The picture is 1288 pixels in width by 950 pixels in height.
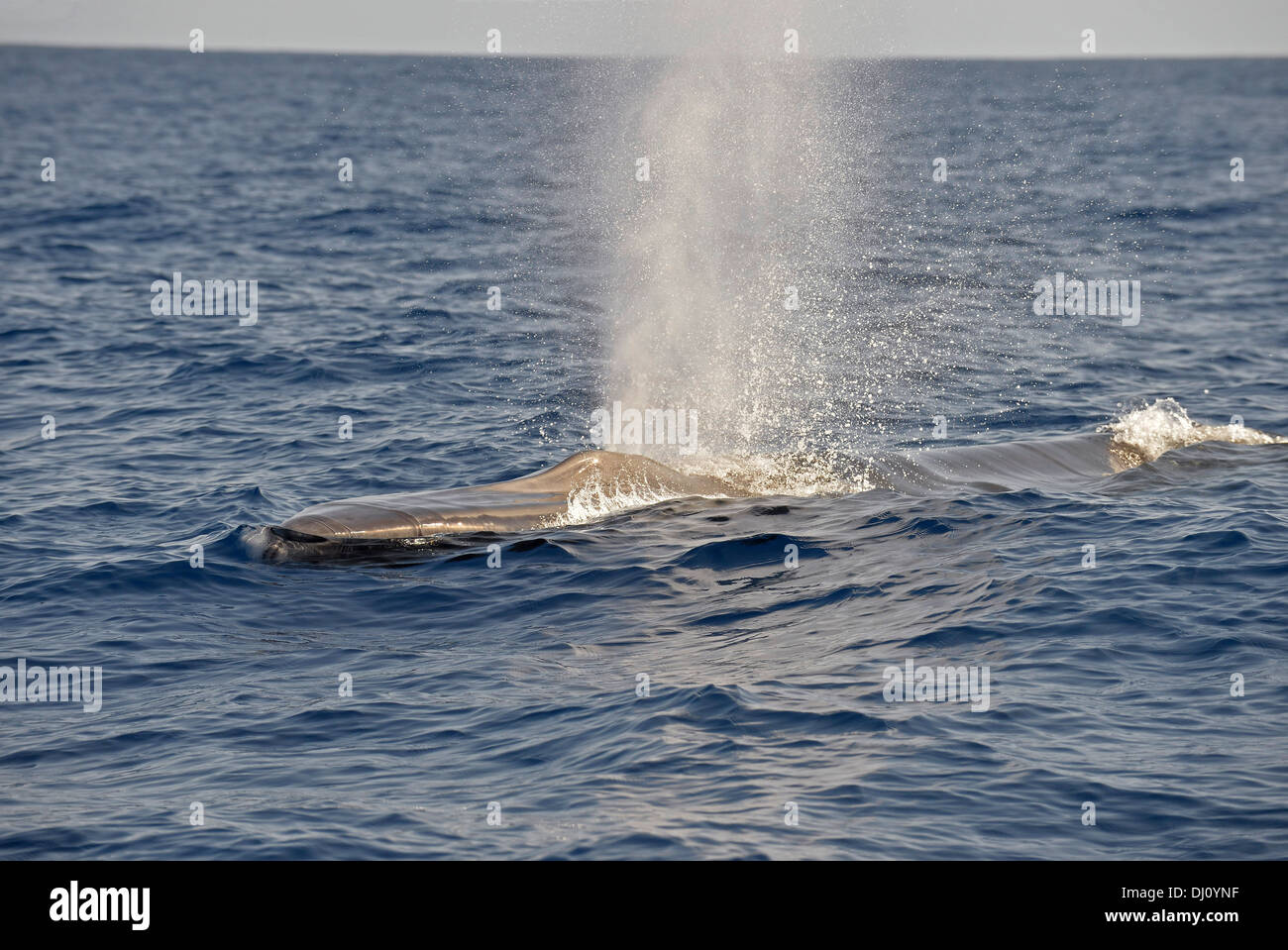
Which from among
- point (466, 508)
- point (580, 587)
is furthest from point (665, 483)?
point (580, 587)

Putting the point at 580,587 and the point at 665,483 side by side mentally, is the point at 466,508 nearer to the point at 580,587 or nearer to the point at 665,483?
the point at 580,587

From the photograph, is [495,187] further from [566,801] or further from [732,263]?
[566,801]

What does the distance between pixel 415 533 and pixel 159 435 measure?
763cm

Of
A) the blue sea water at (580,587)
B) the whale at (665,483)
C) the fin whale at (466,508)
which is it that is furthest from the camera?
the whale at (665,483)

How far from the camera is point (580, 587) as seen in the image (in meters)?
15.0

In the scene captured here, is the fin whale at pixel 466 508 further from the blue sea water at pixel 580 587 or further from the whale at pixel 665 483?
Result: the blue sea water at pixel 580 587

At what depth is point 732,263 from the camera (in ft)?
116

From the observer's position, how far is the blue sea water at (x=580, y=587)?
1009 cm

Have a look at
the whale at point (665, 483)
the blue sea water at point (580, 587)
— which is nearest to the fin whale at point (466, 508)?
the whale at point (665, 483)

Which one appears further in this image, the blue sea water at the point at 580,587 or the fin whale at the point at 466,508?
the fin whale at the point at 466,508
